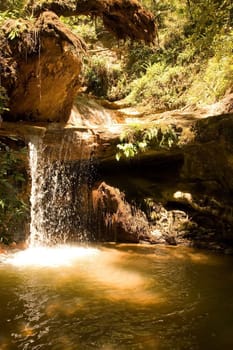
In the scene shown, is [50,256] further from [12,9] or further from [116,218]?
[12,9]

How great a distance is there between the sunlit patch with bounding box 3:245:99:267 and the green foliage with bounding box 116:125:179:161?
198 cm

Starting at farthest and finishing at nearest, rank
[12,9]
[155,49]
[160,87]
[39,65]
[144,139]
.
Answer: [155,49], [160,87], [12,9], [39,65], [144,139]

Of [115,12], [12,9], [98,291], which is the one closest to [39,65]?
[115,12]

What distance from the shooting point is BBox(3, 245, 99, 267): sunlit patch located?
20.1 ft

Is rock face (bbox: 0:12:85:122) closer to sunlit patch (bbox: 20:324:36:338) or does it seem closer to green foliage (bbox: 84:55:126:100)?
sunlit patch (bbox: 20:324:36:338)

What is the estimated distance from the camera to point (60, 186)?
8.27m

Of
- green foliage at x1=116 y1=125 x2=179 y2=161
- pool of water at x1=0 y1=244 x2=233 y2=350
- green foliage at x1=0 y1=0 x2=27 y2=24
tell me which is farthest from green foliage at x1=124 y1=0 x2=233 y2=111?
pool of water at x1=0 y1=244 x2=233 y2=350

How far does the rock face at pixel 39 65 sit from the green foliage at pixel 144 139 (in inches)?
81.9

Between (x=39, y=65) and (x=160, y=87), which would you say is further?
(x=160, y=87)

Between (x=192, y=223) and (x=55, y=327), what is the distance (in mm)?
4619

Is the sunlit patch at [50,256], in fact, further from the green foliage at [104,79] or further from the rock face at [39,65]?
the green foliage at [104,79]

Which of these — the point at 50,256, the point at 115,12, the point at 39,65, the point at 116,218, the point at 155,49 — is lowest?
the point at 50,256

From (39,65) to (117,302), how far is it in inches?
215

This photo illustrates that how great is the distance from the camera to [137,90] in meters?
13.9
